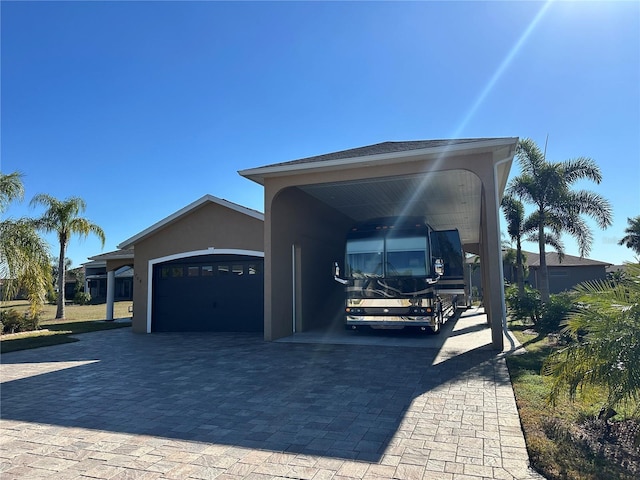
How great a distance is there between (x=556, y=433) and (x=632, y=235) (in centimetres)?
4171

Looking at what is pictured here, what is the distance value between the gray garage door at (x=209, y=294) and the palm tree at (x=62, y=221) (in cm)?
944

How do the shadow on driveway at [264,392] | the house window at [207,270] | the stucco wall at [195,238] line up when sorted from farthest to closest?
the house window at [207,270]
the stucco wall at [195,238]
the shadow on driveway at [264,392]

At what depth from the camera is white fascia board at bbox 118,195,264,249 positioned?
40.8 feet

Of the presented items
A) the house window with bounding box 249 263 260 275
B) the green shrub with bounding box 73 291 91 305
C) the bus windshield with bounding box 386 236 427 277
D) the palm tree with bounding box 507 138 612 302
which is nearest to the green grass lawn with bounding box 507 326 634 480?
the bus windshield with bounding box 386 236 427 277

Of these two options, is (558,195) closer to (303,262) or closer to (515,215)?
(515,215)

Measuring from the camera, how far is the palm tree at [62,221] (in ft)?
66.3

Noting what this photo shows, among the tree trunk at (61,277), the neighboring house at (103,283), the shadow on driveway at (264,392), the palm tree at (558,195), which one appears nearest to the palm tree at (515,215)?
the palm tree at (558,195)

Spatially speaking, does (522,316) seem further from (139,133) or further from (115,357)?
(139,133)

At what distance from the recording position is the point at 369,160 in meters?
9.51

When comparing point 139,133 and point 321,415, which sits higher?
point 139,133

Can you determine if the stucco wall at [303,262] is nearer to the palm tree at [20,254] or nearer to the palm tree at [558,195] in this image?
the palm tree at [558,195]

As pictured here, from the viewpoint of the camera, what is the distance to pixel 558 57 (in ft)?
27.6

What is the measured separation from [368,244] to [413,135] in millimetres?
4675

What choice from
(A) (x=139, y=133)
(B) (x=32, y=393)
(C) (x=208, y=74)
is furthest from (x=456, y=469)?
(A) (x=139, y=133)
